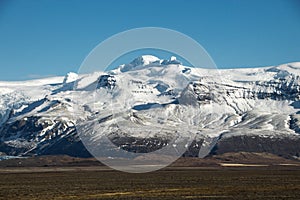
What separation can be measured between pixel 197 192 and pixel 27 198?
25.4 m

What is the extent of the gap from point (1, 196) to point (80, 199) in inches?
555

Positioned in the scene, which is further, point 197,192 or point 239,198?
point 197,192

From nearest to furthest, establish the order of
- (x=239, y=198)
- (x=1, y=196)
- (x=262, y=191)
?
1. (x=239, y=198)
2. (x=1, y=196)
3. (x=262, y=191)

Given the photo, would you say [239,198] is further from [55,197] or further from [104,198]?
[55,197]

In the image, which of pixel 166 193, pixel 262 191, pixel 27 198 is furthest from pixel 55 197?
pixel 262 191

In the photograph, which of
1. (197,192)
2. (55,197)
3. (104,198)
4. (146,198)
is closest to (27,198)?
(55,197)

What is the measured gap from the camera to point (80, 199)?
79.1 metres

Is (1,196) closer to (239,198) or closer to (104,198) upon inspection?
(104,198)

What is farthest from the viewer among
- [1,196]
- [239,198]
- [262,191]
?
[262,191]

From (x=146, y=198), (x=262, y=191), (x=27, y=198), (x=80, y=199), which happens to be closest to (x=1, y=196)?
(x=27, y=198)

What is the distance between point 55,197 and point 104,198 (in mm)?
7435

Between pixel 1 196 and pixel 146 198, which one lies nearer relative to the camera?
pixel 146 198

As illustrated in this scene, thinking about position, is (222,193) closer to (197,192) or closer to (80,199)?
(197,192)

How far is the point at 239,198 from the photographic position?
78625 millimetres
